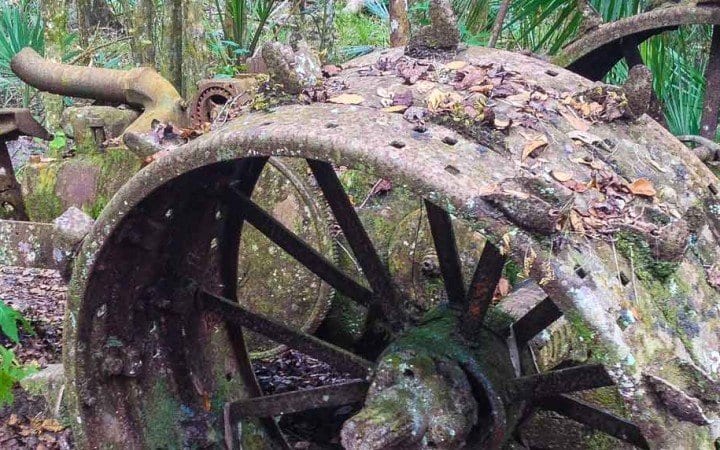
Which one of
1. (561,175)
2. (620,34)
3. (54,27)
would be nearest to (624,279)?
(561,175)

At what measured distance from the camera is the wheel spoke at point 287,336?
11.0 ft

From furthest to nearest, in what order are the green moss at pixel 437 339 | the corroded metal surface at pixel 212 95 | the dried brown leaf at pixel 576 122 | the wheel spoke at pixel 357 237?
the corroded metal surface at pixel 212 95, the wheel spoke at pixel 357 237, the green moss at pixel 437 339, the dried brown leaf at pixel 576 122

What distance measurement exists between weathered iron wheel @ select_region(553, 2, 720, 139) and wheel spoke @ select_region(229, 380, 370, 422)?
2607mm

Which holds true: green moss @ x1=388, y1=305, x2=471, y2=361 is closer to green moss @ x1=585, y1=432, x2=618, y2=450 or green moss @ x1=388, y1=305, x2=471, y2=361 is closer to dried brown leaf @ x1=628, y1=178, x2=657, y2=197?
dried brown leaf @ x1=628, y1=178, x2=657, y2=197

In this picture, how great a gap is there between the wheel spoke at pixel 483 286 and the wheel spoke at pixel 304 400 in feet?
1.61

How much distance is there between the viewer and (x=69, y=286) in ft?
10.0

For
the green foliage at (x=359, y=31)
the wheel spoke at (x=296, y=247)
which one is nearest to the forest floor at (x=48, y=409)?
the wheel spoke at (x=296, y=247)

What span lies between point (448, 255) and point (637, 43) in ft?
7.84

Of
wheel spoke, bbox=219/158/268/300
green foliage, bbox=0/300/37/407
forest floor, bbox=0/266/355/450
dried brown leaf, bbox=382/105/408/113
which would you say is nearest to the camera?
dried brown leaf, bbox=382/105/408/113

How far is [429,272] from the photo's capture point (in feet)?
13.7

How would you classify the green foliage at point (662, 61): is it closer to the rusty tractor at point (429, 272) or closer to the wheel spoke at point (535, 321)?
the rusty tractor at point (429, 272)

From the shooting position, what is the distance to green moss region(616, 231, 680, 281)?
2.34 meters

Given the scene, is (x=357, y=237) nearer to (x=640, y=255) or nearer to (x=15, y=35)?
(x=640, y=255)

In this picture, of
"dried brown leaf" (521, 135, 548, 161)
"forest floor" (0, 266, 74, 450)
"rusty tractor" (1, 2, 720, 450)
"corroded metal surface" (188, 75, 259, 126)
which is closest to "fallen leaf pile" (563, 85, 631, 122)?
"rusty tractor" (1, 2, 720, 450)
